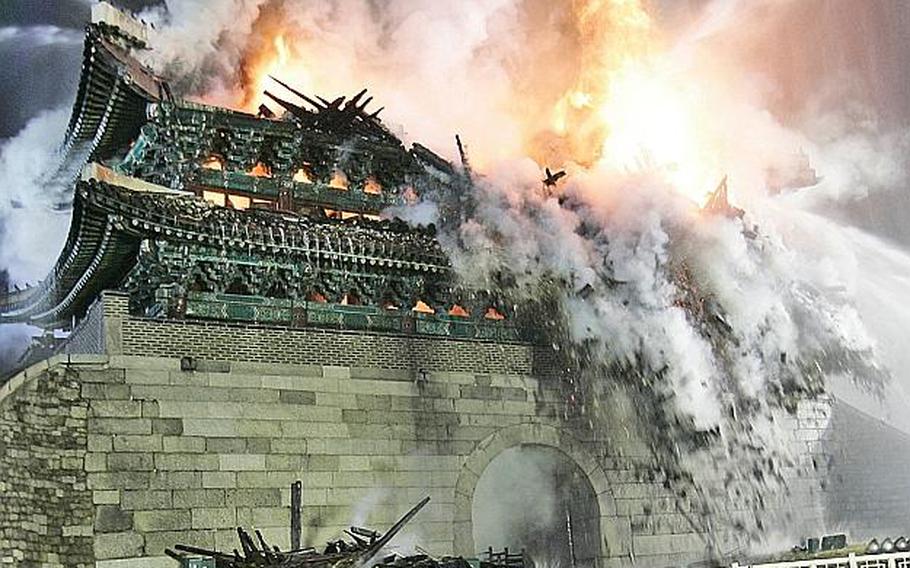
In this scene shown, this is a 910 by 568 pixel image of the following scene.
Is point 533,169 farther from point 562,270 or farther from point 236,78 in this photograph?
point 236,78

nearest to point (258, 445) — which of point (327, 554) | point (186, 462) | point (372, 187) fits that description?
point (186, 462)

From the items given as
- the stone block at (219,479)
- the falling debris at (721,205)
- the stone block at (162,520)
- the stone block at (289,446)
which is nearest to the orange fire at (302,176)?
the stone block at (289,446)

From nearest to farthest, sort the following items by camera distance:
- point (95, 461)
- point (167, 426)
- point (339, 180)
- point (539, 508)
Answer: point (95, 461)
point (167, 426)
point (339, 180)
point (539, 508)

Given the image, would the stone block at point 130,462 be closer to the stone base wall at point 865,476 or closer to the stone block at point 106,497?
the stone block at point 106,497

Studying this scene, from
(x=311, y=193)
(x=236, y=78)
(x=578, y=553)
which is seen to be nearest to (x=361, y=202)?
(x=311, y=193)

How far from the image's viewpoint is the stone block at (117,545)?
538 cm

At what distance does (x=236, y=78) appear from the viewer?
6.24 meters

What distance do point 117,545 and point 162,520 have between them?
0.73 feet

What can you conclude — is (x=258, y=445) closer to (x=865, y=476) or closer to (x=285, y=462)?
(x=285, y=462)

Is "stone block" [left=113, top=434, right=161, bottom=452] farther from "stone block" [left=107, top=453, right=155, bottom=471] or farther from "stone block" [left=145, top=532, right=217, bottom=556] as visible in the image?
"stone block" [left=145, top=532, right=217, bottom=556]

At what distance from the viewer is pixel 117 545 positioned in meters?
5.41

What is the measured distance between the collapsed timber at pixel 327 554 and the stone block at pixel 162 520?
10cm

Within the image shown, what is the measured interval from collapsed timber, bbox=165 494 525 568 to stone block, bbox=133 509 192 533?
0.10m

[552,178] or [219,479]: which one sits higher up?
[552,178]
